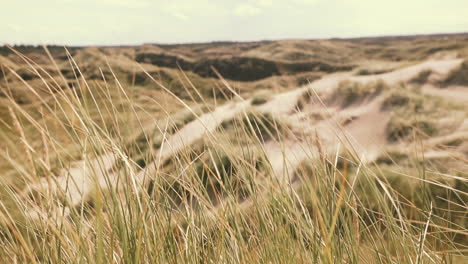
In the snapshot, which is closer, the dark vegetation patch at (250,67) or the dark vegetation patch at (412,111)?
the dark vegetation patch at (412,111)

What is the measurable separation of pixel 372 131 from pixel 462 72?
163 inches

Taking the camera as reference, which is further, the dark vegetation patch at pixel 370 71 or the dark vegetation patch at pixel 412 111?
the dark vegetation patch at pixel 370 71

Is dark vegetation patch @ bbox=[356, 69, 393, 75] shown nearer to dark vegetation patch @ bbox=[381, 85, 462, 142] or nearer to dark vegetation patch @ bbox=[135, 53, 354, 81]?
dark vegetation patch @ bbox=[381, 85, 462, 142]

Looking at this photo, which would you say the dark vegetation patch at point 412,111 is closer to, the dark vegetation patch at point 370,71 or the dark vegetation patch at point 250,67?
the dark vegetation patch at point 370,71

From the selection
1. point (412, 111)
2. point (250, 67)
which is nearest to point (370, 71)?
point (412, 111)

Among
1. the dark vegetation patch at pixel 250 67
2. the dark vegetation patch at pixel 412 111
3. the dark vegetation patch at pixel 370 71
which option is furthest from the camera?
the dark vegetation patch at pixel 250 67

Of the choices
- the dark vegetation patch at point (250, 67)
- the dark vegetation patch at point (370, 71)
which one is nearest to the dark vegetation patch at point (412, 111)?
the dark vegetation patch at point (370, 71)

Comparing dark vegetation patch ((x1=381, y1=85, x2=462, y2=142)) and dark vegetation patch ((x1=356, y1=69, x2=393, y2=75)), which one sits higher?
dark vegetation patch ((x1=356, y1=69, x2=393, y2=75))

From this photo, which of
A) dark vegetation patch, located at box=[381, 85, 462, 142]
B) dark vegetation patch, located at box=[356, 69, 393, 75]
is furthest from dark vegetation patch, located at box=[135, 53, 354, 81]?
dark vegetation patch, located at box=[381, 85, 462, 142]

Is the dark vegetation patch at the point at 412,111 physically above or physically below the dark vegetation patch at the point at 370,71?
below

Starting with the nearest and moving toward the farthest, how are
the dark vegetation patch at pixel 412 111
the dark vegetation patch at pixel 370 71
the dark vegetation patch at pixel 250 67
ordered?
the dark vegetation patch at pixel 412 111
the dark vegetation patch at pixel 370 71
the dark vegetation patch at pixel 250 67

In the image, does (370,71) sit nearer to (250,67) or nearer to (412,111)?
(412,111)

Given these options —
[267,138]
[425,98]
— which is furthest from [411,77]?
[267,138]

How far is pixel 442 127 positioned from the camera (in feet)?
18.2
